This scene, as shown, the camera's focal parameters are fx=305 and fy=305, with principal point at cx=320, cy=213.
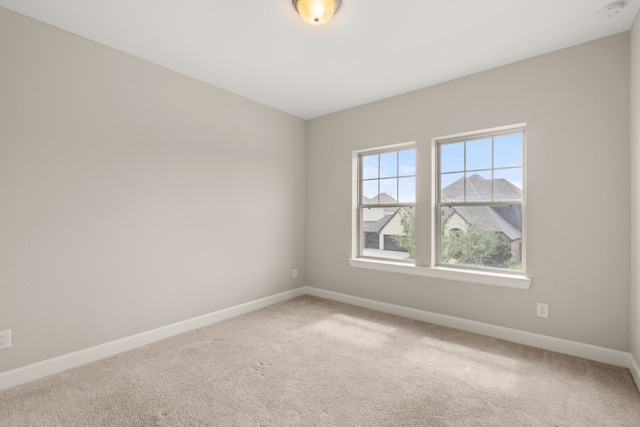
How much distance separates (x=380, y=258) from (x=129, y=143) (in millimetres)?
3009

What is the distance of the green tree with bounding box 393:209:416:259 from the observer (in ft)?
12.0

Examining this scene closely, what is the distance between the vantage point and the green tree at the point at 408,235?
364cm

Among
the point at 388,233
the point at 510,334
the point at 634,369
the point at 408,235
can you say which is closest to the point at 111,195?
the point at 388,233

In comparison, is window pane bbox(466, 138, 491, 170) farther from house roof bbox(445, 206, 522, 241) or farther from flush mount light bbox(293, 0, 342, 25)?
flush mount light bbox(293, 0, 342, 25)

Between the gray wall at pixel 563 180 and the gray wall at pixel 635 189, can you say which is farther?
the gray wall at pixel 563 180

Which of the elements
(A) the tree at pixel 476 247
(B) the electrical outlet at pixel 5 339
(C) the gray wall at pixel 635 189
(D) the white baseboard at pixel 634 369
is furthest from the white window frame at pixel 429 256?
(B) the electrical outlet at pixel 5 339

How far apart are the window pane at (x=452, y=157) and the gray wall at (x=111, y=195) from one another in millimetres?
2214

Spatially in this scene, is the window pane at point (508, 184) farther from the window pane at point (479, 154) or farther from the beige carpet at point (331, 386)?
the beige carpet at point (331, 386)

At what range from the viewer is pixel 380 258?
3.93 m

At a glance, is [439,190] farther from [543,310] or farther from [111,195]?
[111,195]

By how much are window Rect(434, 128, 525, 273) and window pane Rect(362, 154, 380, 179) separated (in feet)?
2.71

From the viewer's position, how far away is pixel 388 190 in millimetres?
3900

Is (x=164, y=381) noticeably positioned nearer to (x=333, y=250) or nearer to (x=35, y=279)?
(x=35, y=279)

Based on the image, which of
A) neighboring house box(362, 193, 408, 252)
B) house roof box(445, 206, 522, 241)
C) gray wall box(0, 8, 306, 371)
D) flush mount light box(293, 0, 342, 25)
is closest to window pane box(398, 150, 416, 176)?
neighboring house box(362, 193, 408, 252)
